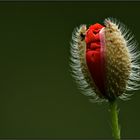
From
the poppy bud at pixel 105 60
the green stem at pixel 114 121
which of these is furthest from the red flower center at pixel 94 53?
the green stem at pixel 114 121

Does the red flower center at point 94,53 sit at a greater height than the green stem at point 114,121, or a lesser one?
greater

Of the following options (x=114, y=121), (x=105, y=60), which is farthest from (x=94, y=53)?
(x=114, y=121)

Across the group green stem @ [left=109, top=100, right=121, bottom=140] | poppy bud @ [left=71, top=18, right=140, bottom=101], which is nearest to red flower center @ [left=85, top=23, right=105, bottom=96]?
poppy bud @ [left=71, top=18, right=140, bottom=101]

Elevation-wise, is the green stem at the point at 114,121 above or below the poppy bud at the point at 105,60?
below

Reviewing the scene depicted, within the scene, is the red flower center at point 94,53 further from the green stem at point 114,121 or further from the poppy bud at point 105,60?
the green stem at point 114,121

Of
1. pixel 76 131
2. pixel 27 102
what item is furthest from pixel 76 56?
pixel 27 102

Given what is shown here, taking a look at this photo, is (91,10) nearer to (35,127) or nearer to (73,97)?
(73,97)

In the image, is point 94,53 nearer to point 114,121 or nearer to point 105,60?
point 105,60
